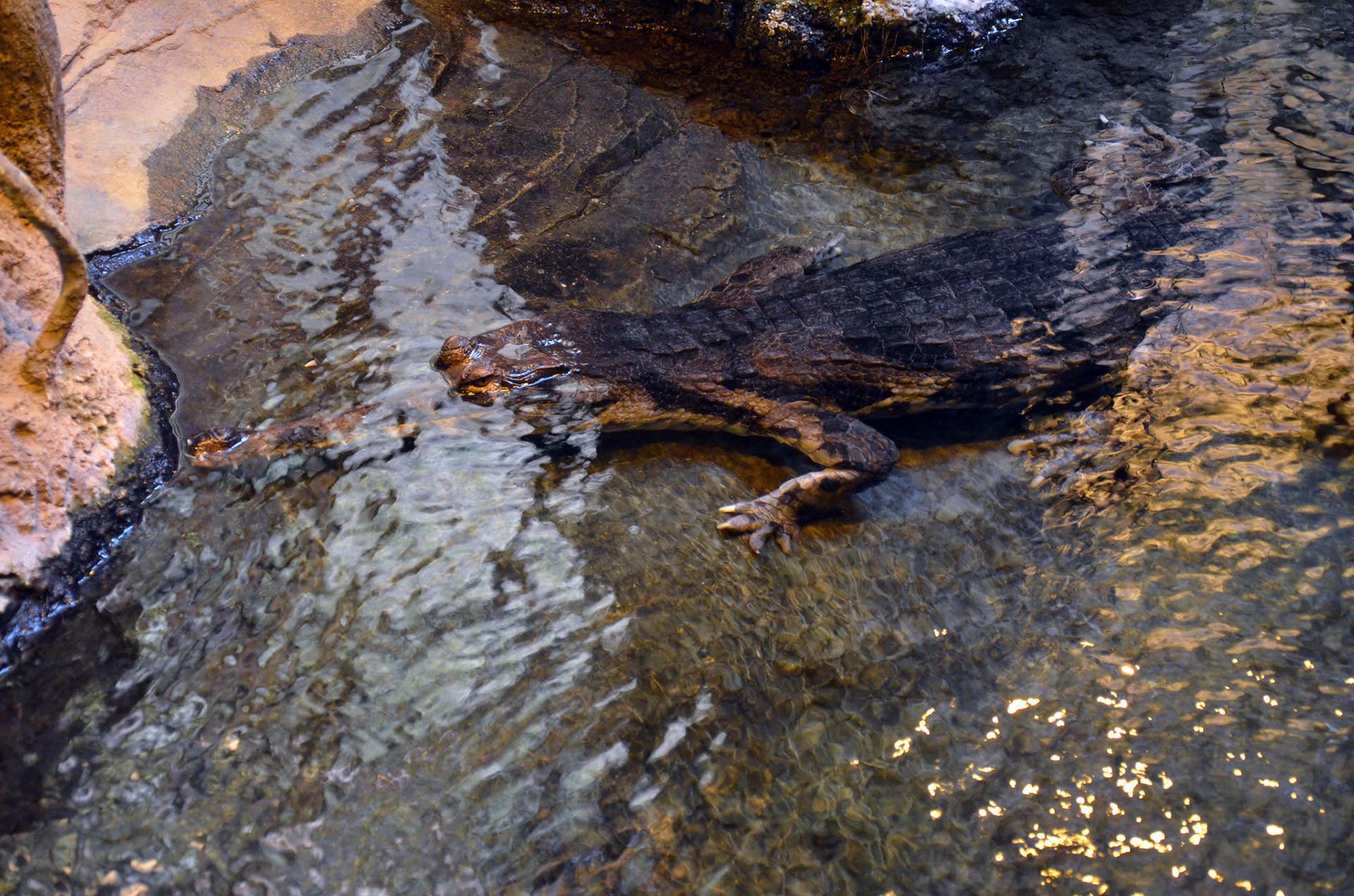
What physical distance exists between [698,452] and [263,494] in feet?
5.36

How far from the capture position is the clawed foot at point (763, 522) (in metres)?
3.22

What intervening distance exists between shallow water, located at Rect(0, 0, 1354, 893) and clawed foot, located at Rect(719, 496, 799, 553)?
0.07 m

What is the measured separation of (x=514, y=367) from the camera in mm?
3500

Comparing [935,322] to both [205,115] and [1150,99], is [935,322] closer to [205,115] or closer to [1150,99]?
[1150,99]

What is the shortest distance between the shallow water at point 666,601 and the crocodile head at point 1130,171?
0.20 m

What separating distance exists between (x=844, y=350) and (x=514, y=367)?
4.48 ft

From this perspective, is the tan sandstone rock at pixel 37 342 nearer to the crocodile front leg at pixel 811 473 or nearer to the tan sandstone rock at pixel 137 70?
the tan sandstone rock at pixel 137 70

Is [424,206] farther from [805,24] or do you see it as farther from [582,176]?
[805,24]

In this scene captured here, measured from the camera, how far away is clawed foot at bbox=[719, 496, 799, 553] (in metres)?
3.22

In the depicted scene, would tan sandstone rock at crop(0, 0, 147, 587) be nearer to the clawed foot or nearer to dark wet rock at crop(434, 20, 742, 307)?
dark wet rock at crop(434, 20, 742, 307)

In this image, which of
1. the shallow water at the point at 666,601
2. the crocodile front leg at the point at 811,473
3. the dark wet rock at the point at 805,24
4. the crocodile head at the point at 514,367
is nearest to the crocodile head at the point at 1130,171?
the shallow water at the point at 666,601

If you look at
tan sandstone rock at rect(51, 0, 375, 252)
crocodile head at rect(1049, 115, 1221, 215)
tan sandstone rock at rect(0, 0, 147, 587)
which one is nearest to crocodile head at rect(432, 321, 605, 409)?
tan sandstone rock at rect(0, 0, 147, 587)

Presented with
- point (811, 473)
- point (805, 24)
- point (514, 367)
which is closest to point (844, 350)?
point (811, 473)

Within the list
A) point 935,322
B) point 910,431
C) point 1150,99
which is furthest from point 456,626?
point 1150,99
